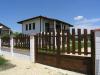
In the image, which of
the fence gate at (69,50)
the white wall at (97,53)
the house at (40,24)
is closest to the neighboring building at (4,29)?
the house at (40,24)

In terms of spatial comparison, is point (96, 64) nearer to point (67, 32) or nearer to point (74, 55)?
point (74, 55)

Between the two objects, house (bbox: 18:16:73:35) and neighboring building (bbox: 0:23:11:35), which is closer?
house (bbox: 18:16:73:35)

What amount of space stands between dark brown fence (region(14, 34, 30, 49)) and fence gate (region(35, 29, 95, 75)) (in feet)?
6.32

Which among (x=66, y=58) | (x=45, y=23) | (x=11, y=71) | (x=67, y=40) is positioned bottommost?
(x=11, y=71)

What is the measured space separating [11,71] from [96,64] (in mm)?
4321

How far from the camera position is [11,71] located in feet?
34.4

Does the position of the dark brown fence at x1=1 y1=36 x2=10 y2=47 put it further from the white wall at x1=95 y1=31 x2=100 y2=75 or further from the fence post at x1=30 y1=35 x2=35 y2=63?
the white wall at x1=95 y1=31 x2=100 y2=75

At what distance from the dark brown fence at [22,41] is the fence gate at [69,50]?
1926 millimetres

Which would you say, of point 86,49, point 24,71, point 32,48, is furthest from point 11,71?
point 86,49

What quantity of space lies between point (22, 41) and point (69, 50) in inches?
223

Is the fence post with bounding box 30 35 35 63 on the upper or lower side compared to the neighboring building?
lower

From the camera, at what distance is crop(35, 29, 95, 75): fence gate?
355 inches

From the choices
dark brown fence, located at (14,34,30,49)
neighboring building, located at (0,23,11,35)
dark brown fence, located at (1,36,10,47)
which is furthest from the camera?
neighboring building, located at (0,23,11,35)

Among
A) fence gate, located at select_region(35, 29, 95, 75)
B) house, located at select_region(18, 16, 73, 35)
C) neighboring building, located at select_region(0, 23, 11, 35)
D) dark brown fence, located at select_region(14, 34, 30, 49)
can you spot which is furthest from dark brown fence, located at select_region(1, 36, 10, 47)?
neighboring building, located at select_region(0, 23, 11, 35)
